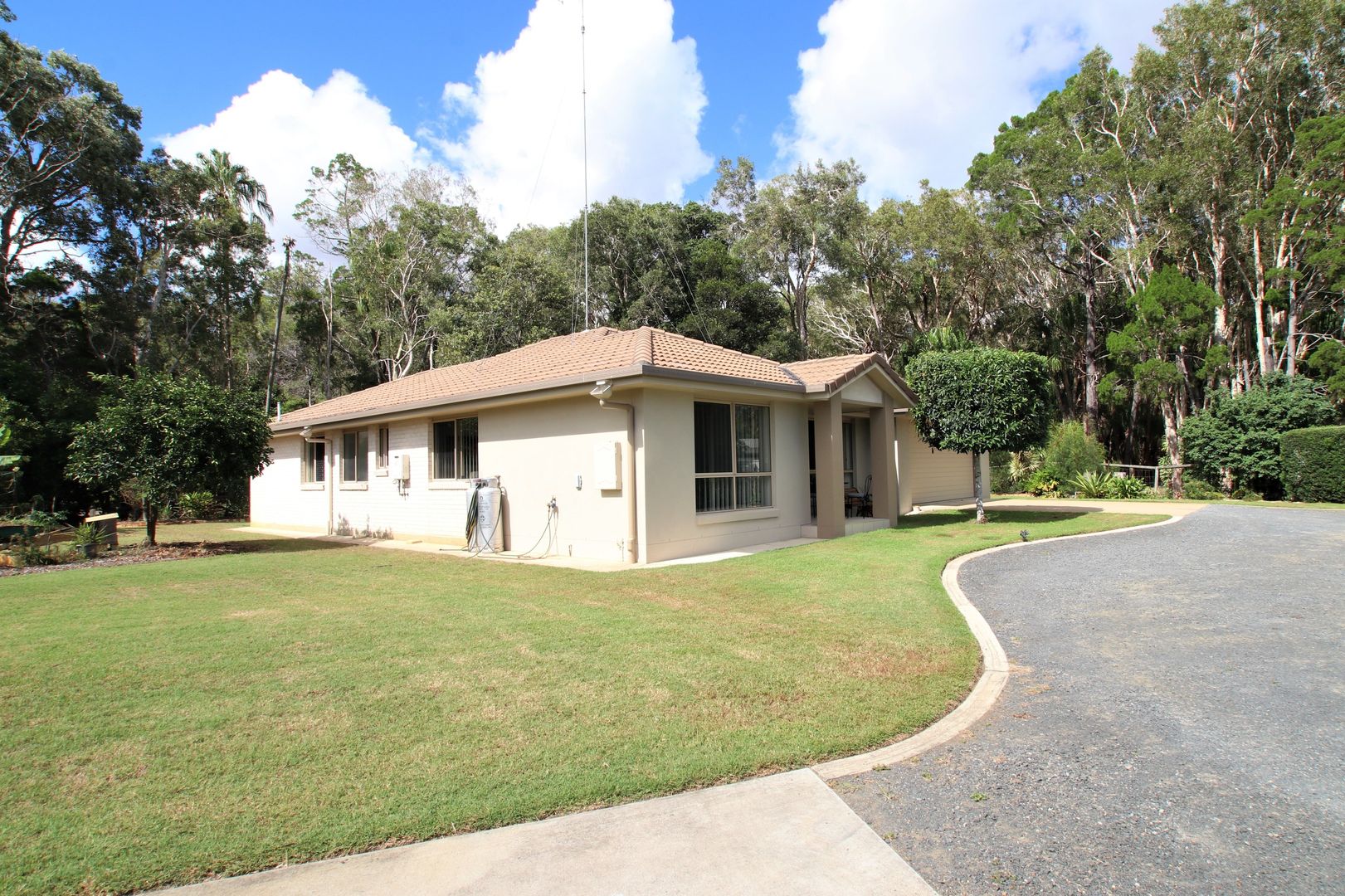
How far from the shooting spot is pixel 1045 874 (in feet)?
9.64

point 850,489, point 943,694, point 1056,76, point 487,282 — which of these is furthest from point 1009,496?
point 487,282

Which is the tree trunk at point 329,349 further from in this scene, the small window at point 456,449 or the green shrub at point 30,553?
the green shrub at point 30,553

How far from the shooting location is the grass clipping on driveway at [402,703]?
3.35 meters

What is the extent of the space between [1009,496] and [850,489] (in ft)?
32.8

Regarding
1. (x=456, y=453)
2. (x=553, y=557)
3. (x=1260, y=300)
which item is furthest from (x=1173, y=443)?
(x=456, y=453)

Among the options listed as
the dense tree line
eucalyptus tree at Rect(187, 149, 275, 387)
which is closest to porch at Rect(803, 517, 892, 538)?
the dense tree line

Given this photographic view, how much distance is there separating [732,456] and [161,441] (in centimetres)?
1062

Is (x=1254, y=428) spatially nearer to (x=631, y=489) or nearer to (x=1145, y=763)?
(x=631, y=489)

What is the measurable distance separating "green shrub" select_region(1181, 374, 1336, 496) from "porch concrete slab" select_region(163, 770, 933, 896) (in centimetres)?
2468

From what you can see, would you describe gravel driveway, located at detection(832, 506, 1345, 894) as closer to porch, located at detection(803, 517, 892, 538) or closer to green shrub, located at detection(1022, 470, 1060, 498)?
porch, located at detection(803, 517, 892, 538)

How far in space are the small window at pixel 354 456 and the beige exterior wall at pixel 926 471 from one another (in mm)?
13401

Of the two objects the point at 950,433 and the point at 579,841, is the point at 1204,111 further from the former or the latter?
the point at 579,841

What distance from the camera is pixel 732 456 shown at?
13.1 meters

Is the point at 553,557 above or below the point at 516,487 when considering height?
below
